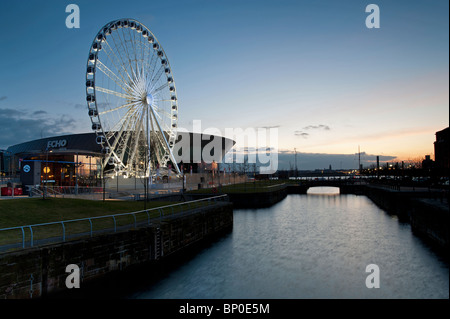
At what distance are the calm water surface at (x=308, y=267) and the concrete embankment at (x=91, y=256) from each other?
1.83 meters

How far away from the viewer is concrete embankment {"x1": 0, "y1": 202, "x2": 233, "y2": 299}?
13.2 metres

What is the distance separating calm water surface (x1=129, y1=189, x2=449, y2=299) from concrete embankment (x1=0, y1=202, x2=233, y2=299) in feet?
6.02

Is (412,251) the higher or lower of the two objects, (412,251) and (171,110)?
the lower

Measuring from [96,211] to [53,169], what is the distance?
25.7 metres

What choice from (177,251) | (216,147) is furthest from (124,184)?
(216,147)

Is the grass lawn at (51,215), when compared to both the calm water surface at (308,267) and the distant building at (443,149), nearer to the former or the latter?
the calm water surface at (308,267)

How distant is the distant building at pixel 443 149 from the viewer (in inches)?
4788

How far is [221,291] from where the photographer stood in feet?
61.5

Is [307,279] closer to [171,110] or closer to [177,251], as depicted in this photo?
[177,251]

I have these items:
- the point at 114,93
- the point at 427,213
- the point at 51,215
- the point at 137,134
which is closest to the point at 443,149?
the point at 137,134

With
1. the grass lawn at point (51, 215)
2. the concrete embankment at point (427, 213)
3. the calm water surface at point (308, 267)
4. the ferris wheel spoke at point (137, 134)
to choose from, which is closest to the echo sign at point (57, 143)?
the ferris wheel spoke at point (137, 134)

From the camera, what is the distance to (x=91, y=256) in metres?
16.6

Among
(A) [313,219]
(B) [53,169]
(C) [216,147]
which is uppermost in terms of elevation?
(C) [216,147]

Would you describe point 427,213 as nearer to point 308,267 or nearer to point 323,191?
point 308,267
